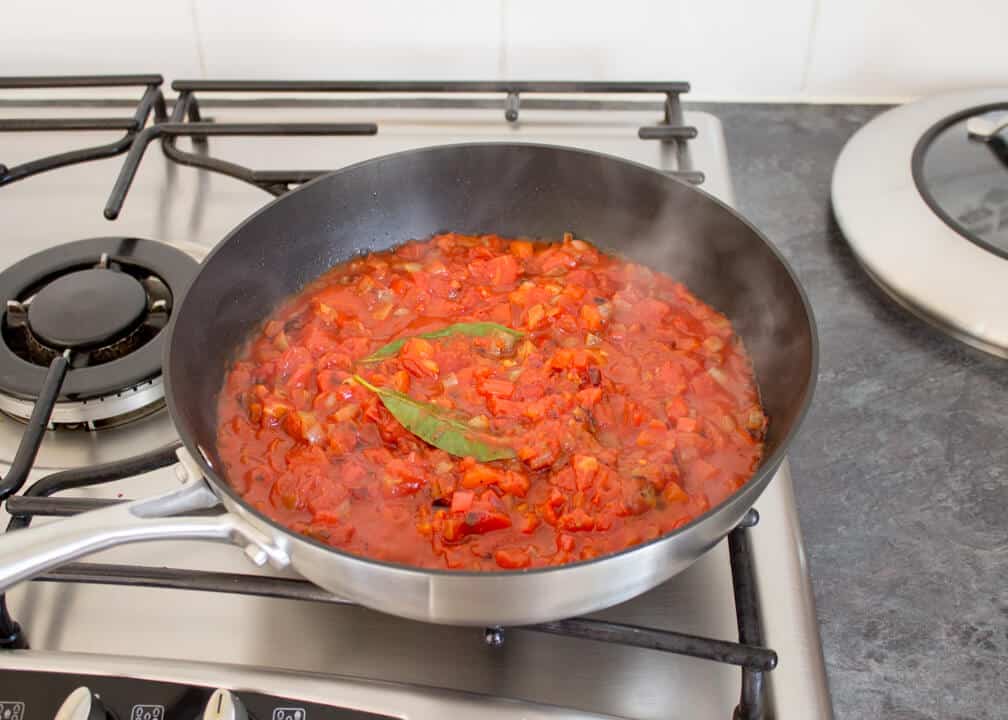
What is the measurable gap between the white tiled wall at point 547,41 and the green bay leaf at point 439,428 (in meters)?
0.89

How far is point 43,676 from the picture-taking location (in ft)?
3.12

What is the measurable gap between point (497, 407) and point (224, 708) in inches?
20.3

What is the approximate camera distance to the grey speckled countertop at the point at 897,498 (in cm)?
105

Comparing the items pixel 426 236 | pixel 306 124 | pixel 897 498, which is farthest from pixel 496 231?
pixel 897 498

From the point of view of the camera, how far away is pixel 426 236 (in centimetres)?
154

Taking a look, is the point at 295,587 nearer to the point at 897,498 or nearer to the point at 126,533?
the point at 126,533

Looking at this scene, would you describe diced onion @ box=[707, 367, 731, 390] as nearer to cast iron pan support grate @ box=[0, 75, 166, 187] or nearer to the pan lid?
the pan lid

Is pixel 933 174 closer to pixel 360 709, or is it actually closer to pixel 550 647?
pixel 550 647

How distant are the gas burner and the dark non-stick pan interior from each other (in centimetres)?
9

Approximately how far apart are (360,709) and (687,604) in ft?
1.28

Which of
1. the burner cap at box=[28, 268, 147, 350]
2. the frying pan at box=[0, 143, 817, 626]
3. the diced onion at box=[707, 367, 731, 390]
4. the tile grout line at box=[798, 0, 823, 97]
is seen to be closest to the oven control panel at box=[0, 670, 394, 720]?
the frying pan at box=[0, 143, 817, 626]

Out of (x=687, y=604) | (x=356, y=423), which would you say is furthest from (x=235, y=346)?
(x=687, y=604)

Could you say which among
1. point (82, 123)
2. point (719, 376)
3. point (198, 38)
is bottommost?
point (719, 376)

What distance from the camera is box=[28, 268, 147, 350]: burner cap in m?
1.28
